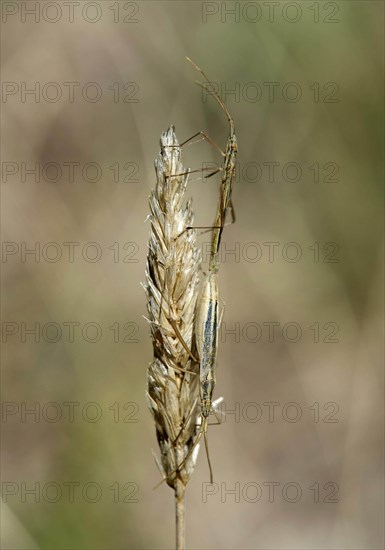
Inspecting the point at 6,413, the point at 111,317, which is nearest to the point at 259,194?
the point at 111,317

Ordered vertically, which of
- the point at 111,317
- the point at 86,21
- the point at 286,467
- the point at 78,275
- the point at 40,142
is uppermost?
the point at 86,21

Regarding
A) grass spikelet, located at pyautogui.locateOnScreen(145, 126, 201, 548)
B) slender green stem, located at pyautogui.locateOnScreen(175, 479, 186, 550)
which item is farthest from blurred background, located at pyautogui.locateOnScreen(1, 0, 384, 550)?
slender green stem, located at pyautogui.locateOnScreen(175, 479, 186, 550)

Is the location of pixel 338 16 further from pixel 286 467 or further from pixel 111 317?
pixel 286 467

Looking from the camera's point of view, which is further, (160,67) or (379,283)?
(160,67)

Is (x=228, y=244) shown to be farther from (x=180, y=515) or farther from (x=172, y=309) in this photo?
(x=180, y=515)

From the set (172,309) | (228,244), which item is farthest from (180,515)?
(228,244)

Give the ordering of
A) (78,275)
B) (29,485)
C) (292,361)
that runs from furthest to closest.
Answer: (292,361) < (78,275) < (29,485)

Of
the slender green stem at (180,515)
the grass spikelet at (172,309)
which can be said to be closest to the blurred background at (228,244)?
the grass spikelet at (172,309)

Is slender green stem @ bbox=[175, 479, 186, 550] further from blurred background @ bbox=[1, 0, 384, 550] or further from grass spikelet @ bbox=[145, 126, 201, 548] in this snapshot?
blurred background @ bbox=[1, 0, 384, 550]
